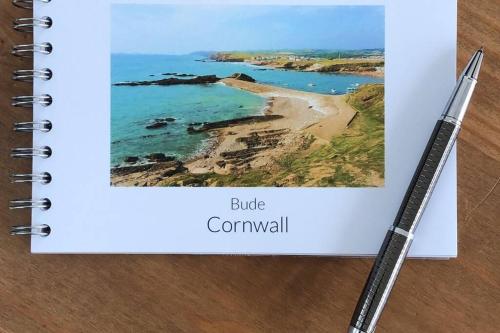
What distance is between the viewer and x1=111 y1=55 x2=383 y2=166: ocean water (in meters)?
0.48

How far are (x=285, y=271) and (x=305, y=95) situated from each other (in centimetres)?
13

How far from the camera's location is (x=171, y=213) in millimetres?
483

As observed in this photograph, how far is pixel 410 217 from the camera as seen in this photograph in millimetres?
464

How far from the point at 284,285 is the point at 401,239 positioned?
0.30 ft

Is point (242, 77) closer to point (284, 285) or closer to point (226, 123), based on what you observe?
point (226, 123)

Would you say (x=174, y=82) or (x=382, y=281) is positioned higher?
(x=174, y=82)

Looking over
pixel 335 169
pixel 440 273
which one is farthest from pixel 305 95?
pixel 440 273

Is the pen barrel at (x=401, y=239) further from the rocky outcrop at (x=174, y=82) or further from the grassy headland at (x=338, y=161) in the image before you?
the rocky outcrop at (x=174, y=82)

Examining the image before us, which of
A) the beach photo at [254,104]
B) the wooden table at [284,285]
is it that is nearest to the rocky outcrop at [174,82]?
the beach photo at [254,104]

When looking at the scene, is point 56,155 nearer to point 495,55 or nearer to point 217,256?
point 217,256

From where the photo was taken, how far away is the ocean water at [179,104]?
48 cm

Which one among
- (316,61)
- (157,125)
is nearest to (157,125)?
(157,125)

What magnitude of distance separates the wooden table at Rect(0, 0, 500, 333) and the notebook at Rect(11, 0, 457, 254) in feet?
0.05

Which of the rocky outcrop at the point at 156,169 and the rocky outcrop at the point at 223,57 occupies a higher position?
the rocky outcrop at the point at 223,57
